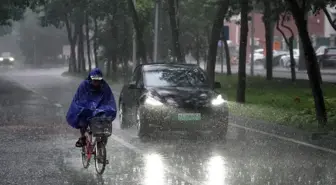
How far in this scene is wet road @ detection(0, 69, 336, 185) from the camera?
9969mm

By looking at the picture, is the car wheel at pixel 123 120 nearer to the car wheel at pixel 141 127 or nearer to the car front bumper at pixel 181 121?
the car wheel at pixel 141 127

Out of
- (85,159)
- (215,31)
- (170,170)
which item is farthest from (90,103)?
(215,31)

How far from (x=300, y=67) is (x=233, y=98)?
31.7 metres

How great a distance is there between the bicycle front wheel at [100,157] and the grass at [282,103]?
6719 millimetres

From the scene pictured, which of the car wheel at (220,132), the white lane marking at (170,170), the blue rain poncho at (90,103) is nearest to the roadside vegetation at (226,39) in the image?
the car wheel at (220,132)

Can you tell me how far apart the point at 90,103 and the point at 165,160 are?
188cm

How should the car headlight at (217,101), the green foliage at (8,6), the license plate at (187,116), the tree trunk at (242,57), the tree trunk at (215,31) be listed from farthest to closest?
the green foliage at (8,6) → the tree trunk at (215,31) → the tree trunk at (242,57) → the car headlight at (217,101) → the license plate at (187,116)

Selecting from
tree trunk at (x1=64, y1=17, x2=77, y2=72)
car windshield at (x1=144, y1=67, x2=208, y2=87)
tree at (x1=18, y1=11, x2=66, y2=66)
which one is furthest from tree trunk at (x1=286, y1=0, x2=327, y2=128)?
tree at (x1=18, y1=11, x2=66, y2=66)

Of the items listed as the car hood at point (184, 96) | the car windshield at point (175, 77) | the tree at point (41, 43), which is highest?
the car windshield at point (175, 77)

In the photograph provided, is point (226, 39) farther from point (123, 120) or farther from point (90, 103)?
point (90, 103)

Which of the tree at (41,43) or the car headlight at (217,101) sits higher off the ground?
the car headlight at (217,101)

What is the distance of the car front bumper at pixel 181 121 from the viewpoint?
1478cm

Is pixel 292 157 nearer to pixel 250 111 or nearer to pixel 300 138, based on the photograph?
pixel 300 138

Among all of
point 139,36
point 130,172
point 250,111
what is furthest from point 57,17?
point 130,172
